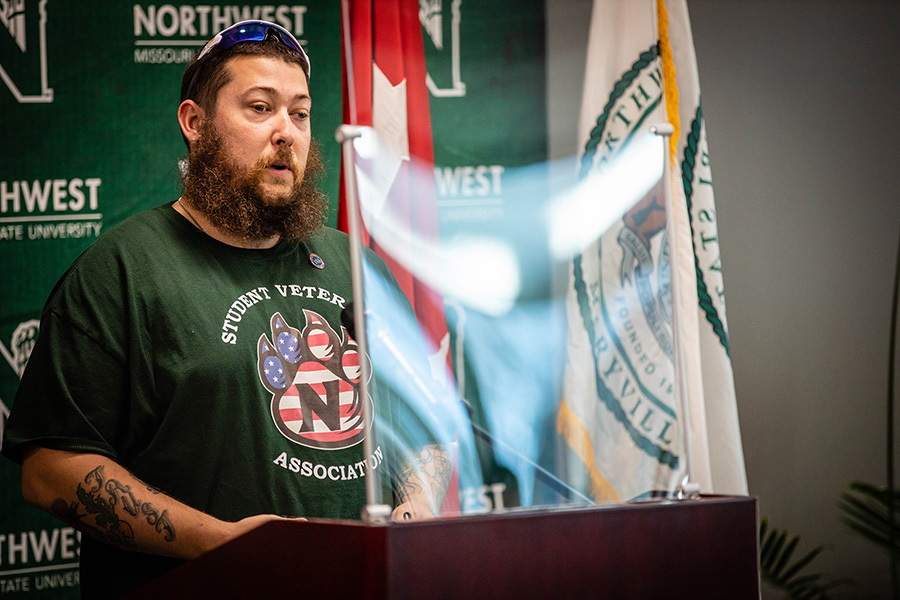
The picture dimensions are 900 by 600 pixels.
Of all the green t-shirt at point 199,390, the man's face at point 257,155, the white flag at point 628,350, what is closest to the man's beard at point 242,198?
the man's face at point 257,155

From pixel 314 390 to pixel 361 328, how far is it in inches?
21.9

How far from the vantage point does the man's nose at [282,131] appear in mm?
1424

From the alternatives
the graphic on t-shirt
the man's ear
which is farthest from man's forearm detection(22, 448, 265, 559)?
the man's ear

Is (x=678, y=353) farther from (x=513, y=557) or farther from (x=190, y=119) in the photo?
(x=190, y=119)

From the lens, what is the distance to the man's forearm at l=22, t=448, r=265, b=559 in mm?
1116

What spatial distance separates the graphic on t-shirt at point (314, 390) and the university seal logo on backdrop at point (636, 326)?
0.51 metres

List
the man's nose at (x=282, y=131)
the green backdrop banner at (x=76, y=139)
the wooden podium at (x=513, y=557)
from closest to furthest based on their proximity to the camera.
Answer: the wooden podium at (x=513, y=557) < the man's nose at (x=282, y=131) < the green backdrop banner at (x=76, y=139)

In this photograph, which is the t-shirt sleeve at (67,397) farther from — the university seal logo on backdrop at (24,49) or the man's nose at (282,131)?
the university seal logo on backdrop at (24,49)

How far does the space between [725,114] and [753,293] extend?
65cm

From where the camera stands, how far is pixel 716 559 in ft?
2.65

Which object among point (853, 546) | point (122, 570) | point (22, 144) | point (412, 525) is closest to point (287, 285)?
point (122, 570)

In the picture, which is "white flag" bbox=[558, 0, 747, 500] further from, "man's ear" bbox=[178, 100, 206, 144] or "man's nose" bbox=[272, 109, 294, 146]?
"man's ear" bbox=[178, 100, 206, 144]

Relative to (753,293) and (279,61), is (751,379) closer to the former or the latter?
(753,293)

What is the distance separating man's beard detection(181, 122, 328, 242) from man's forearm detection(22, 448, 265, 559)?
48cm
